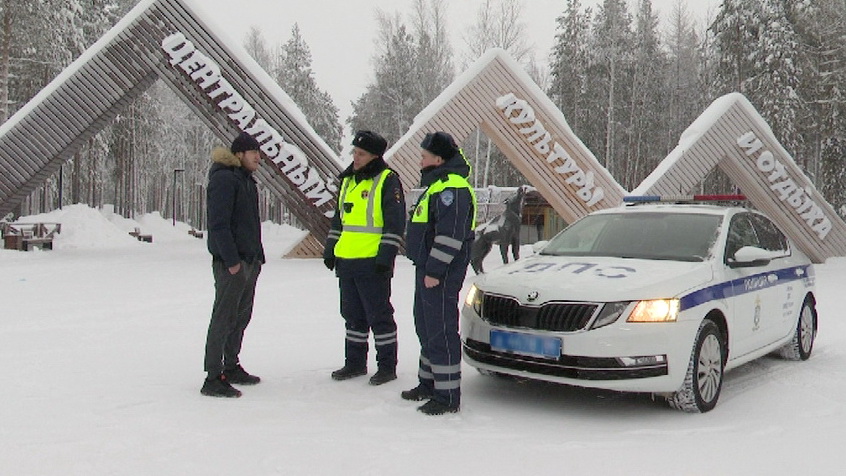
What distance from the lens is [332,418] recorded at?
4.80 meters

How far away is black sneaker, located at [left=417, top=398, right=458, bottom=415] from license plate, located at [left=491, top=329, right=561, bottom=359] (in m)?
0.50

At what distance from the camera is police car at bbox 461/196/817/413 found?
15.4 feet

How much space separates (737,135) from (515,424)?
16060 millimetres

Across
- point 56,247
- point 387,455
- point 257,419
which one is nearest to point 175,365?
point 257,419

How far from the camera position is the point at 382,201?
18.3 ft

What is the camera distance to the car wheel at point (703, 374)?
4.93m

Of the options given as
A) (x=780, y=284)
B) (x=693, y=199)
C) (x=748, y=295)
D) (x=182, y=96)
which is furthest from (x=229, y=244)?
(x=182, y=96)

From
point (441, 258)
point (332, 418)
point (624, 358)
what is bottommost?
point (332, 418)

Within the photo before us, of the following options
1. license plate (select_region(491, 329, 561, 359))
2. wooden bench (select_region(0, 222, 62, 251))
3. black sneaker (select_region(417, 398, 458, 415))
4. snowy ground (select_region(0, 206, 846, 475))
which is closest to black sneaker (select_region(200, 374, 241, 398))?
snowy ground (select_region(0, 206, 846, 475))

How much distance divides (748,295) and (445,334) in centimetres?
241

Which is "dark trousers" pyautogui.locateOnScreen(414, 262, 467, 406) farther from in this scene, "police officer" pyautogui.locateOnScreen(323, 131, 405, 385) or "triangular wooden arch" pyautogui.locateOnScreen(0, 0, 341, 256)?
"triangular wooden arch" pyautogui.locateOnScreen(0, 0, 341, 256)

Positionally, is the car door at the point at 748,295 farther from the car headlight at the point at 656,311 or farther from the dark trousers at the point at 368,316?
the dark trousers at the point at 368,316

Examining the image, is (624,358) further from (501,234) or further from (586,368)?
(501,234)

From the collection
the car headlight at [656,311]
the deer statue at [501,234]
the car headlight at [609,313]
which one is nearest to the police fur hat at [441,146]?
the car headlight at [609,313]
